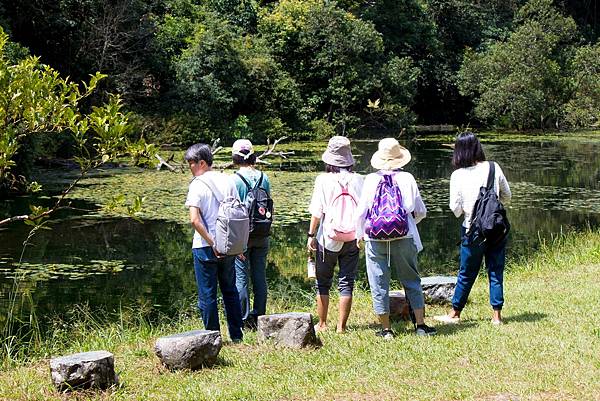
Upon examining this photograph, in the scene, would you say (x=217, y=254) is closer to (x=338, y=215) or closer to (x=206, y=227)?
(x=206, y=227)

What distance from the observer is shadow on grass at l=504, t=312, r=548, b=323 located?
5.87 meters

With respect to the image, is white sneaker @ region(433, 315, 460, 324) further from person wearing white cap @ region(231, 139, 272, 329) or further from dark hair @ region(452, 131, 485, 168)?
person wearing white cap @ region(231, 139, 272, 329)

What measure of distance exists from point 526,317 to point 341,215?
1.72 m

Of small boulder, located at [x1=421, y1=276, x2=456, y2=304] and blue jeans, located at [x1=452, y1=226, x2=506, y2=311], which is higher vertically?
blue jeans, located at [x1=452, y1=226, x2=506, y2=311]

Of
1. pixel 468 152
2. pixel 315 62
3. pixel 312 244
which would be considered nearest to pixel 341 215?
pixel 312 244

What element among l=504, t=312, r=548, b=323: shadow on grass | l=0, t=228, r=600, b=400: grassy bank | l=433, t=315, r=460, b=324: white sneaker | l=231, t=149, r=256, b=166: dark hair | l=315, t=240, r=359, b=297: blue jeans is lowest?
l=433, t=315, r=460, b=324: white sneaker

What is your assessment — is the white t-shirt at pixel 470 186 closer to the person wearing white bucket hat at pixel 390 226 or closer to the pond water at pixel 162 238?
the person wearing white bucket hat at pixel 390 226

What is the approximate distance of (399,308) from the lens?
6344 mm

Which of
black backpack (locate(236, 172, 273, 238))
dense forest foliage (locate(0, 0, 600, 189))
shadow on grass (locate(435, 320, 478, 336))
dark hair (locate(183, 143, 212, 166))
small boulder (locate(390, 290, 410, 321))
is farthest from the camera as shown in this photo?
dense forest foliage (locate(0, 0, 600, 189))

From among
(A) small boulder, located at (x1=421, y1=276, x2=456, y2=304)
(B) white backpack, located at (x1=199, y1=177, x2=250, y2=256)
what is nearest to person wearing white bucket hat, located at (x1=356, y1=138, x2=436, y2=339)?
(B) white backpack, located at (x1=199, y1=177, x2=250, y2=256)

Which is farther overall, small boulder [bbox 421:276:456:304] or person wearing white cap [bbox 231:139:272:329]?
small boulder [bbox 421:276:456:304]

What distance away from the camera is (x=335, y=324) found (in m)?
6.30

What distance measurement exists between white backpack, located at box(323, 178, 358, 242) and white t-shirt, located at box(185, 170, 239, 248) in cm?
73

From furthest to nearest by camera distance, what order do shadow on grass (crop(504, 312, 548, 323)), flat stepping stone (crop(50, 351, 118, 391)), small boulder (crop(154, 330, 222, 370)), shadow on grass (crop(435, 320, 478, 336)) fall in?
shadow on grass (crop(504, 312, 548, 323)) → shadow on grass (crop(435, 320, 478, 336)) → small boulder (crop(154, 330, 222, 370)) → flat stepping stone (crop(50, 351, 118, 391))
